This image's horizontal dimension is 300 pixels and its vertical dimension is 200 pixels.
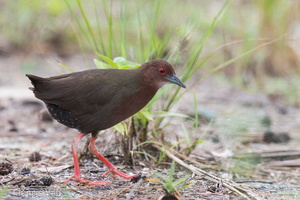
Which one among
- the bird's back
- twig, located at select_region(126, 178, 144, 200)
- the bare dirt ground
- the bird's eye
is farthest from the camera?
the bird's eye

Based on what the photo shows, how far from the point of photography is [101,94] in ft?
12.9

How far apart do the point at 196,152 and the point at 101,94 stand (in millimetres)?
1537

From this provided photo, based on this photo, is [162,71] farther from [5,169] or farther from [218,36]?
[218,36]

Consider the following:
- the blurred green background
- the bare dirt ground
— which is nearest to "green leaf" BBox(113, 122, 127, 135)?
the bare dirt ground

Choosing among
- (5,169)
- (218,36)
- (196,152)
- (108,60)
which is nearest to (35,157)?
(5,169)

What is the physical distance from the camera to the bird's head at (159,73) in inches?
156

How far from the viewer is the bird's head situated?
156 inches

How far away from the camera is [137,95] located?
3.88 meters

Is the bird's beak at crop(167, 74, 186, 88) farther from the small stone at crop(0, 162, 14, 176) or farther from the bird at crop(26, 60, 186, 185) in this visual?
the small stone at crop(0, 162, 14, 176)

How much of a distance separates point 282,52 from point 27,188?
6.32m

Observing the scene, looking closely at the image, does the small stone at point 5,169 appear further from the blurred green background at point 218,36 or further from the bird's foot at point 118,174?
the blurred green background at point 218,36

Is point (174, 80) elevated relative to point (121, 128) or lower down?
elevated

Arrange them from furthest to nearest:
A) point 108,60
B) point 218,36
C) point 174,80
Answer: point 218,36, point 108,60, point 174,80

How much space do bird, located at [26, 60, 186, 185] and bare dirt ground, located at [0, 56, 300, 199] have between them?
32cm
